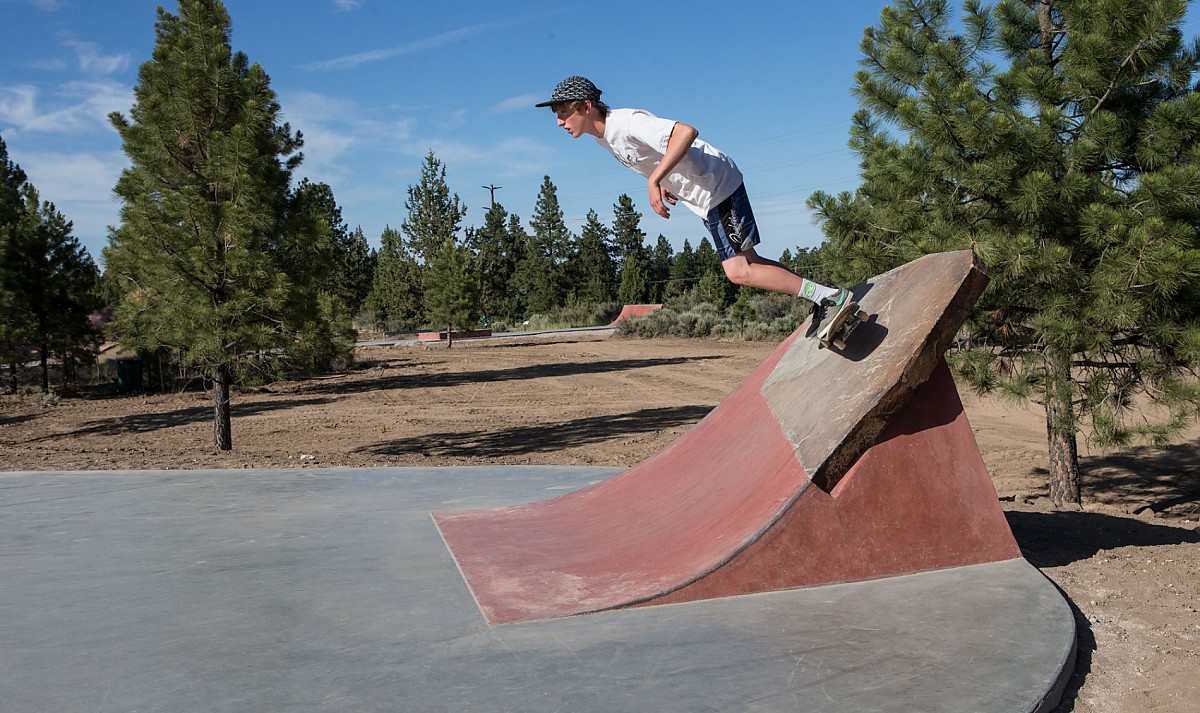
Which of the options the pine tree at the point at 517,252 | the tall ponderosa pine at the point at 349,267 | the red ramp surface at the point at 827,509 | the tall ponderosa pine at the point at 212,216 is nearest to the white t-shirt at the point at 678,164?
the red ramp surface at the point at 827,509

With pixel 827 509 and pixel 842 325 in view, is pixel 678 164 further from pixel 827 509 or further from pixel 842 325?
pixel 827 509

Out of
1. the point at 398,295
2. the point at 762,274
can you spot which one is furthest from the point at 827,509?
the point at 398,295

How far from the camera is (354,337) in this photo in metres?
27.6

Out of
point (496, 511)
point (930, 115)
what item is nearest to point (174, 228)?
point (496, 511)

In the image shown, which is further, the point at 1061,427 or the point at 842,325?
the point at 1061,427

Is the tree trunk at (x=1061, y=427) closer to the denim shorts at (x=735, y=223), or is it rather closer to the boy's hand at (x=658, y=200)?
the denim shorts at (x=735, y=223)

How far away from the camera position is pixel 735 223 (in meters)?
4.73

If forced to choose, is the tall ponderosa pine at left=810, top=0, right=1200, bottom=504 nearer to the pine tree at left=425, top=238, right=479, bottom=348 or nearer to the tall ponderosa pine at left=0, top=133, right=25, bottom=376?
the tall ponderosa pine at left=0, top=133, right=25, bottom=376

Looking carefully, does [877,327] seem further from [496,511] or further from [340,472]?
[340,472]

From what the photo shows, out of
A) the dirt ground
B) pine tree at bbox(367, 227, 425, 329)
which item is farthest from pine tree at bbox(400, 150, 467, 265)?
the dirt ground

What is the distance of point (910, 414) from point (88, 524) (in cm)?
452

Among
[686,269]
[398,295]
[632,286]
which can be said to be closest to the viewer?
[398,295]

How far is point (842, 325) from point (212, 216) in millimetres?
8343

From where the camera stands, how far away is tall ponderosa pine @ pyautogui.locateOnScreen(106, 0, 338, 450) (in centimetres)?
997
